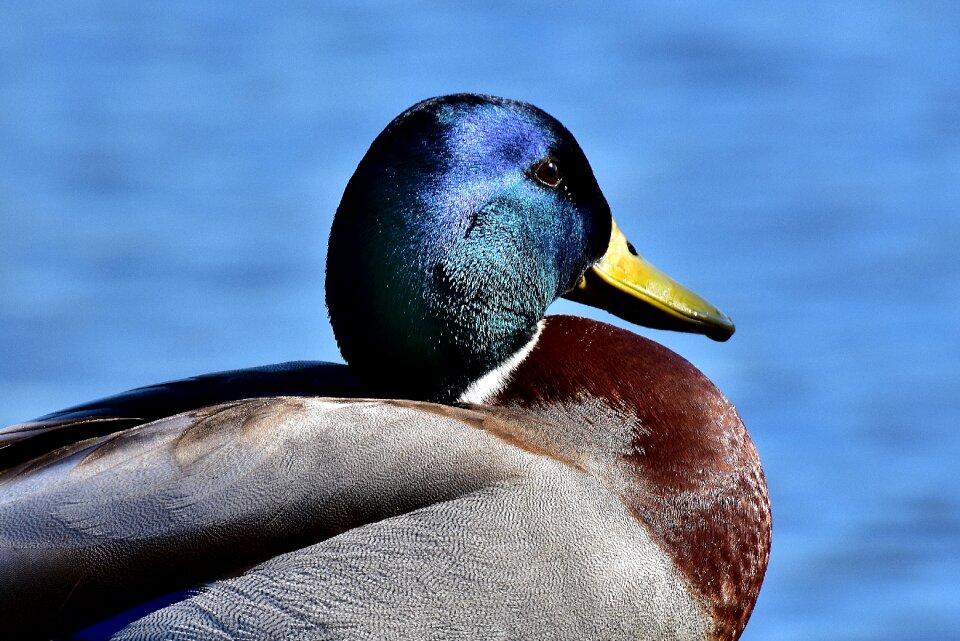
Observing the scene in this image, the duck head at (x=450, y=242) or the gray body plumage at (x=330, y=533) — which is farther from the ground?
the duck head at (x=450, y=242)

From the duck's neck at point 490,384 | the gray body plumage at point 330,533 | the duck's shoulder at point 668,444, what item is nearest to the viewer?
the gray body plumage at point 330,533

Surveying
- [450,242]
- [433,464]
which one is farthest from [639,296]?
[433,464]

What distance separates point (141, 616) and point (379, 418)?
→ 72 cm

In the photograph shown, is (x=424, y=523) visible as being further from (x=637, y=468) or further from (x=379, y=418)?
(x=637, y=468)

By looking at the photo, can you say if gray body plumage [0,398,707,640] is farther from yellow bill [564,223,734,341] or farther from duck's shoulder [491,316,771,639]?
yellow bill [564,223,734,341]

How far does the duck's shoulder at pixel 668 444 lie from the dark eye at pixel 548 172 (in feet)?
1.29

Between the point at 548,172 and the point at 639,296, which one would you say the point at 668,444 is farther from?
the point at 548,172

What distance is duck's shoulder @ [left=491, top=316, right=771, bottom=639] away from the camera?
4656mm

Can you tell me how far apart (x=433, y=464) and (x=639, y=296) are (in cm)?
107

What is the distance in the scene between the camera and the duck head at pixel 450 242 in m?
4.71

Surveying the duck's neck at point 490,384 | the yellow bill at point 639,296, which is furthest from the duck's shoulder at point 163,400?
the yellow bill at point 639,296

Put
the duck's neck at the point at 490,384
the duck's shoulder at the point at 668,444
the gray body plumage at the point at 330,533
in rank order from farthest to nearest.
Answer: the duck's neck at the point at 490,384 → the duck's shoulder at the point at 668,444 → the gray body plumage at the point at 330,533

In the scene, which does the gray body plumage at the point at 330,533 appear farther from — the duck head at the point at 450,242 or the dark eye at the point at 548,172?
the dark eye at the point at 548,172

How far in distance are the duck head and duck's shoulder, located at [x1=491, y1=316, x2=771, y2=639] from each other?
5.8 inches
